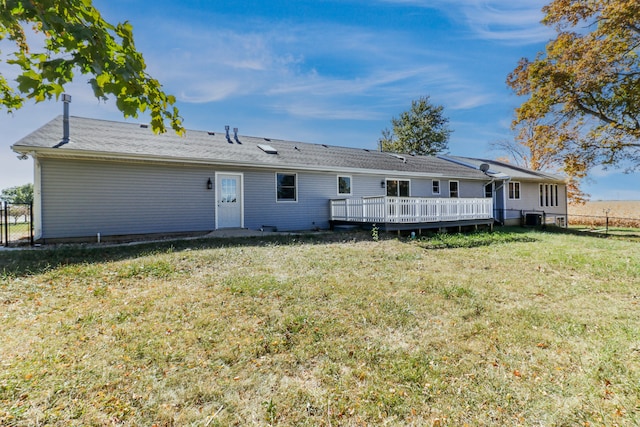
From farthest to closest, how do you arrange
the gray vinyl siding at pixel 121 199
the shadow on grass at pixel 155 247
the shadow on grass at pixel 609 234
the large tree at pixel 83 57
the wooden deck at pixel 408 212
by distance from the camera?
1. the shadow on grass at pixel 609 234
2. the wooden deck at pixel 408 212
3. the gray vinyl siding at pixel 121 199
4. the shadow on grass at pixel 155 247
5. the large tree at pixel 83 57

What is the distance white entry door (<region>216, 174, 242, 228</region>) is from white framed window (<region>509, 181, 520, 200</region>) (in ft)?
54.2

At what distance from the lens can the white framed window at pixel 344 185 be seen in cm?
1323

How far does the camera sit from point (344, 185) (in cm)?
1338

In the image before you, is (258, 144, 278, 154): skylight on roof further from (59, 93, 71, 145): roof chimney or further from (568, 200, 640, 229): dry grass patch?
(568, 200, 640, 229): dry grass patch

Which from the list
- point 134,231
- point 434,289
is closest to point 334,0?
point 434,289

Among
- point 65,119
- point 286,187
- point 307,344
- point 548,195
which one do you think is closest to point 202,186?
point 286,187

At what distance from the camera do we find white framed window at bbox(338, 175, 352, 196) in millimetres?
13227

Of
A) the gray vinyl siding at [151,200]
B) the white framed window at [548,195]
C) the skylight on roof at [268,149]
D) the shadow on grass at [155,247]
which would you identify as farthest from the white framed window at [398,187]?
the white framed window at [548,195]

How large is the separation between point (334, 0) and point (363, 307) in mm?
8611

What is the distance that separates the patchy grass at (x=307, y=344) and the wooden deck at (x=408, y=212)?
15.1ft

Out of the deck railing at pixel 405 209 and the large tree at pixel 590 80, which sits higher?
the large tree at pixel 590 80

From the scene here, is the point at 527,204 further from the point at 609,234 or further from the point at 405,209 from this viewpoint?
the point at 405,209

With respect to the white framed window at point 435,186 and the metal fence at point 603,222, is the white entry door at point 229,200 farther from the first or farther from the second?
the metal fence at point 603,222

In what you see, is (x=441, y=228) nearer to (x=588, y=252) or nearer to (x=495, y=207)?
(x=588, y=252)
